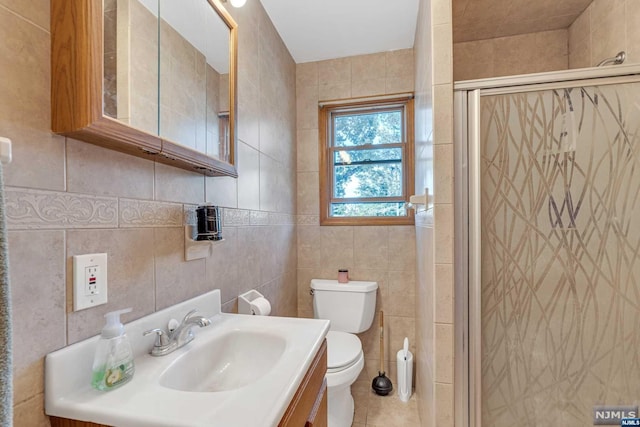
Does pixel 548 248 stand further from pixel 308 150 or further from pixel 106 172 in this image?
pixel 308 150

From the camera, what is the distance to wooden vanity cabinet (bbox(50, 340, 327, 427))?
1.87 feet

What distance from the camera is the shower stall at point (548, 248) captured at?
42.1 inches

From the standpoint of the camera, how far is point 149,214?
82cm

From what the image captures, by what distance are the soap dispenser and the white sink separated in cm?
2

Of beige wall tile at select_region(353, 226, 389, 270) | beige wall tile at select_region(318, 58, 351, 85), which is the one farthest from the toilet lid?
beige wall tile at select_region(318, 58, 351, 85)

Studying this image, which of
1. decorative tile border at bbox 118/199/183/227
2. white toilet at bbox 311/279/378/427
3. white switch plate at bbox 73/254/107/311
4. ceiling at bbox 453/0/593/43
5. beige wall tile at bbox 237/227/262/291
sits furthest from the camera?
white toilet at bbox 311/279/378/427

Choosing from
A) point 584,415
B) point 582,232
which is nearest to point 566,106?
point 582,232

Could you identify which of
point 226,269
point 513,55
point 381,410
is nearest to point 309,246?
point 226,269

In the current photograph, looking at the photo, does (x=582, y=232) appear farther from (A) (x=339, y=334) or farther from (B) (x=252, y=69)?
(B) (x=252, y=69)

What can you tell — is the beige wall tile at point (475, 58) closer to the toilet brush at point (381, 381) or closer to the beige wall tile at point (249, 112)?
the beige wall tile at point (249, 112)

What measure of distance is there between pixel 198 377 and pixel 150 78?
0.86 m

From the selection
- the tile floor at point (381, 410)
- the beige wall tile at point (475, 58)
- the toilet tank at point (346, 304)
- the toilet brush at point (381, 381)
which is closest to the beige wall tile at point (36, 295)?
the toilet tank at point (346, 304)

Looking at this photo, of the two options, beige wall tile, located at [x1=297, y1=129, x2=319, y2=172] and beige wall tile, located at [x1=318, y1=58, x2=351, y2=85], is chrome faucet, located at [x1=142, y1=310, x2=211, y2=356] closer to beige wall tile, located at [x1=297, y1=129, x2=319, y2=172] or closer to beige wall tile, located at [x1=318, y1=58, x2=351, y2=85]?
beige wall tile, located at [x1=297, y1=129, x2=319, y2=172]

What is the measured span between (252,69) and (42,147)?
115 cm
